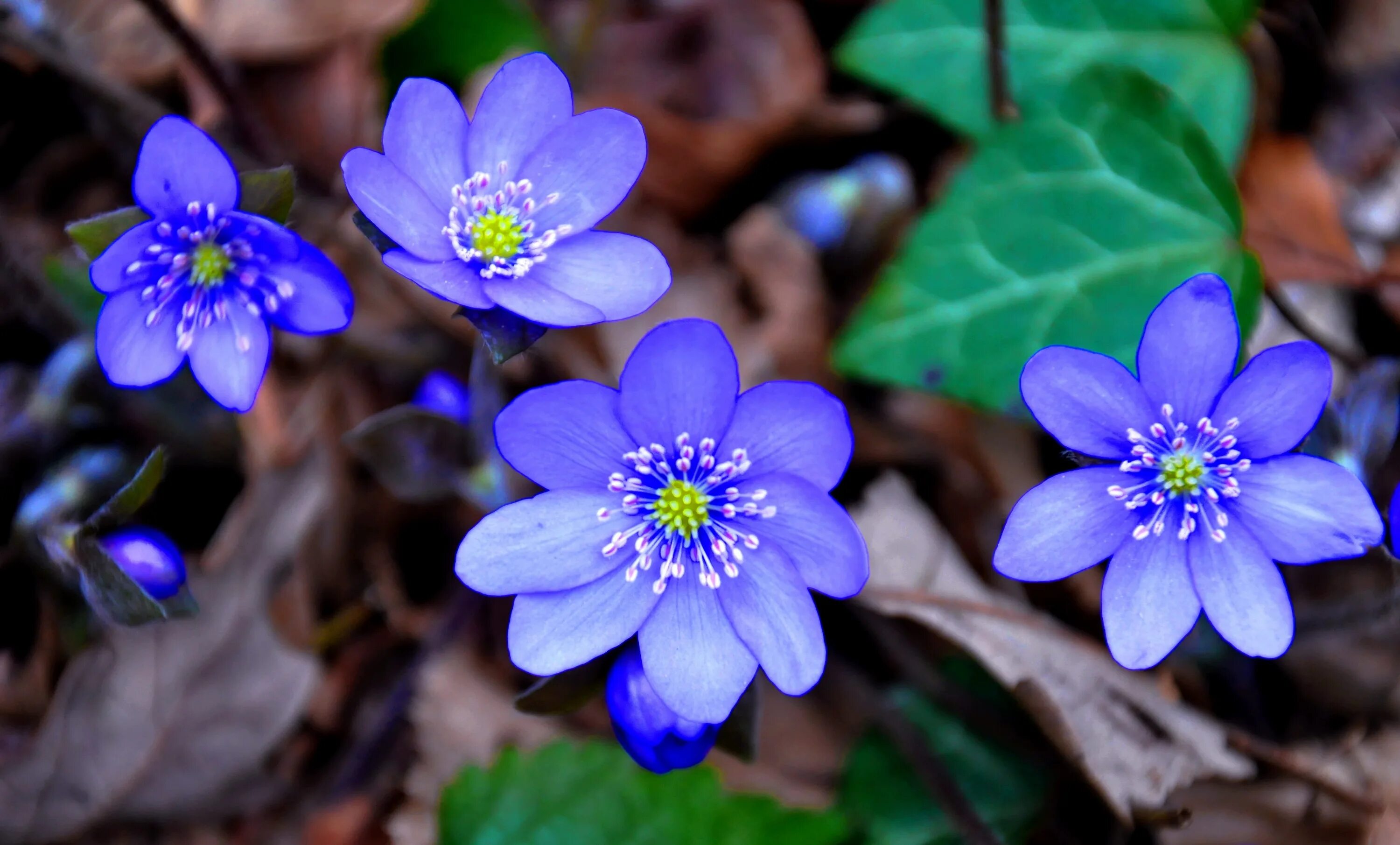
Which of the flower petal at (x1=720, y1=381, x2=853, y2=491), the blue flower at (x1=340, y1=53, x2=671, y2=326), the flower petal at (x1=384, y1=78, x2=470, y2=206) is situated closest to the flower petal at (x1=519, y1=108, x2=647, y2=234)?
the blue flower at (x1=340, y1=53, x2=671, y2=326)

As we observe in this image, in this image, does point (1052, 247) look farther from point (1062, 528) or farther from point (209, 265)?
point (209, 265)

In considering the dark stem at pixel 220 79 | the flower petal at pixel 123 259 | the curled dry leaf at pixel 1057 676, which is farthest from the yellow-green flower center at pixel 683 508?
the dark stem at pixel 220 79

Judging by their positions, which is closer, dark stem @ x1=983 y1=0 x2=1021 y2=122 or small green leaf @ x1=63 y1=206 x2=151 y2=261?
small green leaf @ x1=63 y1=206 x2=151 y2=261

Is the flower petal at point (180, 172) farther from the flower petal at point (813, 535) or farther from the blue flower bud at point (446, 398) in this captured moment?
the flower petal at point (813, 535)

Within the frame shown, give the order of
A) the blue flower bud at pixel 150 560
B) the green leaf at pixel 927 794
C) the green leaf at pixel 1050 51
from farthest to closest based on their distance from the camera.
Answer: the green leaf at pixel 1050 51 → the green leaf at pixel 927 794 → the blue flower bud at pixel 150 560

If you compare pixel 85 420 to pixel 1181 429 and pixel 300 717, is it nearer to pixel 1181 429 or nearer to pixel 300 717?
pixel 300 717

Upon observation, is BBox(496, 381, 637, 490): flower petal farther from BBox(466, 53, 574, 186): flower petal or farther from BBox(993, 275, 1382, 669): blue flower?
BBox(993, 275, 1382, 669): blue flower

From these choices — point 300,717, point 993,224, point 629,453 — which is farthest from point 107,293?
point 993,224

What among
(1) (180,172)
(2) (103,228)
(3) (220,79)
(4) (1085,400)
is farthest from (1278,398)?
(3) (220,79)
